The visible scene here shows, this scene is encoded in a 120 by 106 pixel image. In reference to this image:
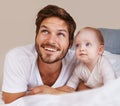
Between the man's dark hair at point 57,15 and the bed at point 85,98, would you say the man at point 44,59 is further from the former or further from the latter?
the bed at point 85,98

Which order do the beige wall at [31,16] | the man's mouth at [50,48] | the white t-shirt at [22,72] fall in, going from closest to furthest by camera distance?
the man's mouth at [50,48] < the white t-shirt at [22,72] < the beige wall at [31,16]

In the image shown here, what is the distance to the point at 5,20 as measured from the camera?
75.1 inches

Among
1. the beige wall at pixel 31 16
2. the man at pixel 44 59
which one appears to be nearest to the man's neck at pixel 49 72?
the man at pixel 44 59

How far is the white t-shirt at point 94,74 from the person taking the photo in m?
0.99

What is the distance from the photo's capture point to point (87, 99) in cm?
62

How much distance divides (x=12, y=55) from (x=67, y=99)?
48 cm

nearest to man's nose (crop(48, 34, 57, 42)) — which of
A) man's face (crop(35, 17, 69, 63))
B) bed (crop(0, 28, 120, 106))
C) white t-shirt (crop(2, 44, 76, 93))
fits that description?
man's face (crop(35, 17, 69, 63))

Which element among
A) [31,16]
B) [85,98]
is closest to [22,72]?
[85,98]

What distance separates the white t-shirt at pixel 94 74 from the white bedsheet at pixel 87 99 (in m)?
0.33

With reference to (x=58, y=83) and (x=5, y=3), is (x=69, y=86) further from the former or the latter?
(x=5, y=3)

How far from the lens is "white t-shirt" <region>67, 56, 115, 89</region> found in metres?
0.99

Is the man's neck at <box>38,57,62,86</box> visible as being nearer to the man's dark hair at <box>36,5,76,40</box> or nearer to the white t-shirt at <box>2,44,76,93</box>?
the white t-shirt at <box>2,44,76,93</box>

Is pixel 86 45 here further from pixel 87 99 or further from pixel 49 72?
pixel 87 99

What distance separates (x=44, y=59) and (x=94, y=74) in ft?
0.69
